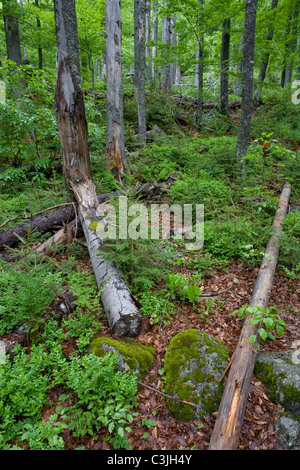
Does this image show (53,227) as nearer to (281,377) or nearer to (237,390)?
(237,390)

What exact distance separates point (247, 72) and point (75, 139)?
582 centimetres

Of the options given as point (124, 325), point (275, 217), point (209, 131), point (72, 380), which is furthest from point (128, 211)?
point (209, 131)

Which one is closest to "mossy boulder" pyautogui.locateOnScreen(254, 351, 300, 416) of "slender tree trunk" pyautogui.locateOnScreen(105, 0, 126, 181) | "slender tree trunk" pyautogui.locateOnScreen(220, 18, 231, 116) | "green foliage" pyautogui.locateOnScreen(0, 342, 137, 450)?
"green foliage" pyautogui.locateOnScreen(0, 342, 137, 450)

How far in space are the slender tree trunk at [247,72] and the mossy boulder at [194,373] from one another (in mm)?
6976

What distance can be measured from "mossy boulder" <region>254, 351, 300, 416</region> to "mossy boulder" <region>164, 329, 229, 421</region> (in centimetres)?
44

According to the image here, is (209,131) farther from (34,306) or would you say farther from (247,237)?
(34,306)

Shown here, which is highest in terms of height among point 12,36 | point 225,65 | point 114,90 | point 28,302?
point 12,36

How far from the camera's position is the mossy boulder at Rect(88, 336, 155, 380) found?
119 inches

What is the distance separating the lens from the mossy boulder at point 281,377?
2.83 m

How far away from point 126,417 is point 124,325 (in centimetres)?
111

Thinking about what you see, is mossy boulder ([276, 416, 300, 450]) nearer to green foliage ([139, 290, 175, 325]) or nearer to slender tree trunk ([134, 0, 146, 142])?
green foliage ([139, 290, 175, 325])

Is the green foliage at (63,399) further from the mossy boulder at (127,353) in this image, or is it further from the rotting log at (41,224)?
the rotting log at (41,224)

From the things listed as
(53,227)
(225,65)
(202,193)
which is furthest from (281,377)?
(225,65)

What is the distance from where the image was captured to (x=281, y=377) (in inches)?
116
